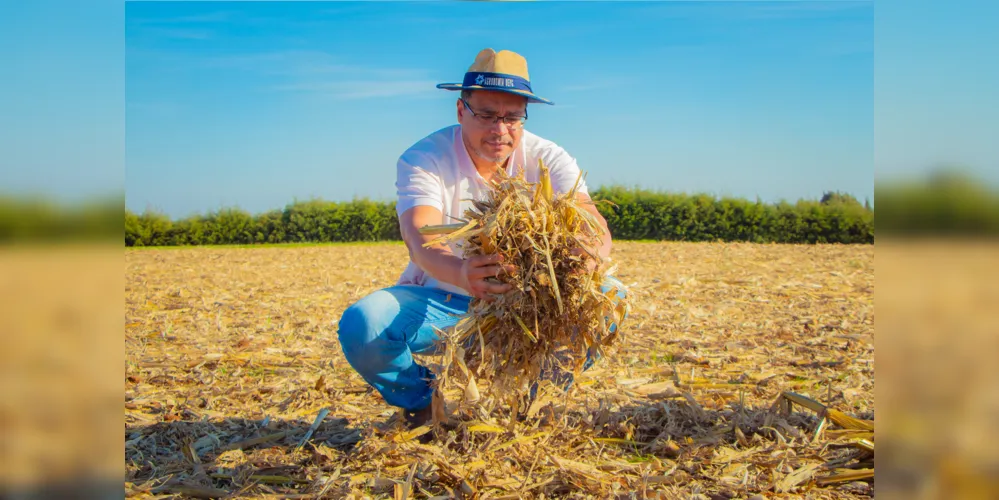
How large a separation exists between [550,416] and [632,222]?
756 inches

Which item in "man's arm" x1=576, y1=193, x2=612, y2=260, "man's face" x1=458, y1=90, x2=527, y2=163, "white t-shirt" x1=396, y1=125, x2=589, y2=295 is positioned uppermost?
"man's face" x1=458, y1=90, x2=527, y2=163

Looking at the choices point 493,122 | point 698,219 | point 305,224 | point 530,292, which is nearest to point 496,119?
point 493,122

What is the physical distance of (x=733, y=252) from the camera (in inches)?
606

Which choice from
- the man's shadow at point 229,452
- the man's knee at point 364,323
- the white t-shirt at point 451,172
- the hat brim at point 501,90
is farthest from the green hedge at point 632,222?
the man's knee at point 364,323

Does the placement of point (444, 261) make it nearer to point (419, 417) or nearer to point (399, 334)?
point (399, 334)

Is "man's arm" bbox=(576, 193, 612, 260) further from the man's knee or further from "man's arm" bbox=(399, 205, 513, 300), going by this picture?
the man's knee

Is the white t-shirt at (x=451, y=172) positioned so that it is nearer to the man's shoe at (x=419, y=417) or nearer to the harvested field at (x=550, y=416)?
the man's shoe at (x=419, y=417)

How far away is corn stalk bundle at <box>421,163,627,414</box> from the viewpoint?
3.17m

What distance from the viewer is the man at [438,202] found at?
11.7 feet

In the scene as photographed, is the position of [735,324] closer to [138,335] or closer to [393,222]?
[138,335]

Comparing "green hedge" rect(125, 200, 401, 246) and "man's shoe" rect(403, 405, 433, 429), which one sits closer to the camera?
"man's shoe" rect(403, 405, 433, 429)
